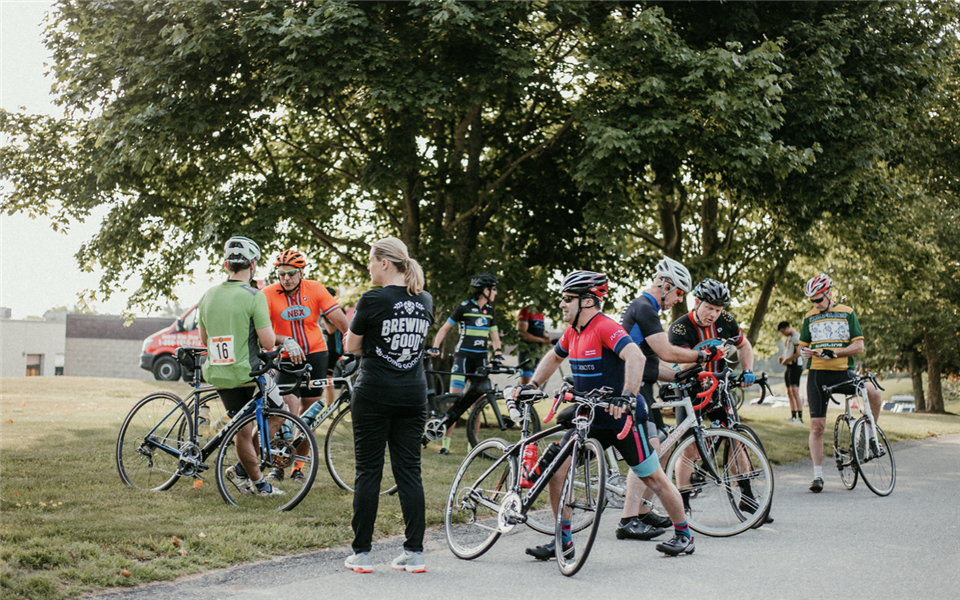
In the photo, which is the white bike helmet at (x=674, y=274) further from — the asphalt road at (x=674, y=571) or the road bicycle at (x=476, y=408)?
the road bicycle at (x=476, y=408)

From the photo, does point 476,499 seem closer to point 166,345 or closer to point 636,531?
point 636,531

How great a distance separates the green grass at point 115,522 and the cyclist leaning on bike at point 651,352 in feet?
5.22

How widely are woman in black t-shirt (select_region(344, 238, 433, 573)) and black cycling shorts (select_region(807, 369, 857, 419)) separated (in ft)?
17.1

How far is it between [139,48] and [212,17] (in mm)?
1427

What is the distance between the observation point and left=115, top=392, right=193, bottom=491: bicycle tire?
7.60m

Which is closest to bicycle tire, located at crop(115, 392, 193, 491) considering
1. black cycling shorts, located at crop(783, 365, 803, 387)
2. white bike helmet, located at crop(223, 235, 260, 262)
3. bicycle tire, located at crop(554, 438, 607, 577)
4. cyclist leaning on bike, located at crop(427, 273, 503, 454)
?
white bike helmet, located at crop(223, 235, 260, 262)

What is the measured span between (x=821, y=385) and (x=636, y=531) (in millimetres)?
3674

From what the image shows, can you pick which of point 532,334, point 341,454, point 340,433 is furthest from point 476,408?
point 532,334

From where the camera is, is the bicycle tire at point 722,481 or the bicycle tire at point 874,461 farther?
the bicycle tire at point 874,461

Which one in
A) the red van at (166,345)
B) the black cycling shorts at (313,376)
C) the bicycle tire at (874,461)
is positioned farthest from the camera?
the red van at (166,345)

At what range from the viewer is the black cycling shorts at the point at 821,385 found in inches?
357

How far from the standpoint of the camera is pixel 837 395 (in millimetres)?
9555

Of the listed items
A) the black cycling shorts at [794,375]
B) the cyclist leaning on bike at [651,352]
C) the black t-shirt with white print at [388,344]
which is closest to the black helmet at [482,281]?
the cyclist leaning on bike at [651,352]

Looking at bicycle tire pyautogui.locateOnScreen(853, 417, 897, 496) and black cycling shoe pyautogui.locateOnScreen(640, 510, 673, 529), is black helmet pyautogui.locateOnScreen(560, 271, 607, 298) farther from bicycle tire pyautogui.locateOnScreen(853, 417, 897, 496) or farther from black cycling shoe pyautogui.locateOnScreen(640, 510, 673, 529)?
bicycle tire pyautogui.locateOnScreen(853, 417, 897, 496)
